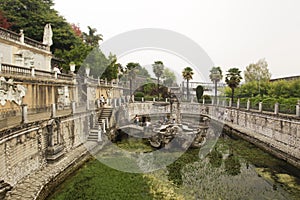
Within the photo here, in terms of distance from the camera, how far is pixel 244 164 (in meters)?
13.8

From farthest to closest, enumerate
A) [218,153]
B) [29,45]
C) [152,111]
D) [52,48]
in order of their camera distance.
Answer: [152,111] → [52,48] → [29,45] → [218,153]

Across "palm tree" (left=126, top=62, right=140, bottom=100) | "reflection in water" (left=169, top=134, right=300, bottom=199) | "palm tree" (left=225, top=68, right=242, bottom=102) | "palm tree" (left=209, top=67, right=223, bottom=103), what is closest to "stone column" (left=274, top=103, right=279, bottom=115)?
"reflection in water" (left=169, top=134, right=300, bottom=199)

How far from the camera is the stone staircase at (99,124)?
16.6 metres

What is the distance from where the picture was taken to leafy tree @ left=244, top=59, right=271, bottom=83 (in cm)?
4028

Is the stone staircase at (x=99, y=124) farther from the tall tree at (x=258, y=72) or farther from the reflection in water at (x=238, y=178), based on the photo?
the tall tree at (x=258, y=72)

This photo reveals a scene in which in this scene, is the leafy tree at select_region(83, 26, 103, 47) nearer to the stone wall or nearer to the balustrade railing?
the balustrade railing

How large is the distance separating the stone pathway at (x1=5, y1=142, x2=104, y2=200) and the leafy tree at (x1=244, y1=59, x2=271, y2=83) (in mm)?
35234

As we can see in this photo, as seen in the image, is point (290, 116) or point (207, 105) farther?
point (207, 105)

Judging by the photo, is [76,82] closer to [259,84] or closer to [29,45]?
[29,45]

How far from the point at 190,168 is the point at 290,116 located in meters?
6.86

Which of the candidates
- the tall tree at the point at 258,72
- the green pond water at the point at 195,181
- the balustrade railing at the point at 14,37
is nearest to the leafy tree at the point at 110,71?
the balustrade railing at the point at 14,37

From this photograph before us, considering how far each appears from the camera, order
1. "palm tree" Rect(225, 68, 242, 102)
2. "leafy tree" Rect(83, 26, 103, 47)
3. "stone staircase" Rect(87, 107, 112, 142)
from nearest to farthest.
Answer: "stone staircase" Rect(87, 107, 112, 142), "palm tree" Rect(225, 68, 242, 102), "leafy tree" Rect(83, 26, 103, 47)

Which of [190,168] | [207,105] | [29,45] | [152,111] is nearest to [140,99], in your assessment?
[152,111]

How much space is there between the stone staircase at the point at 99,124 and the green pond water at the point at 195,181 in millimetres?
2095
